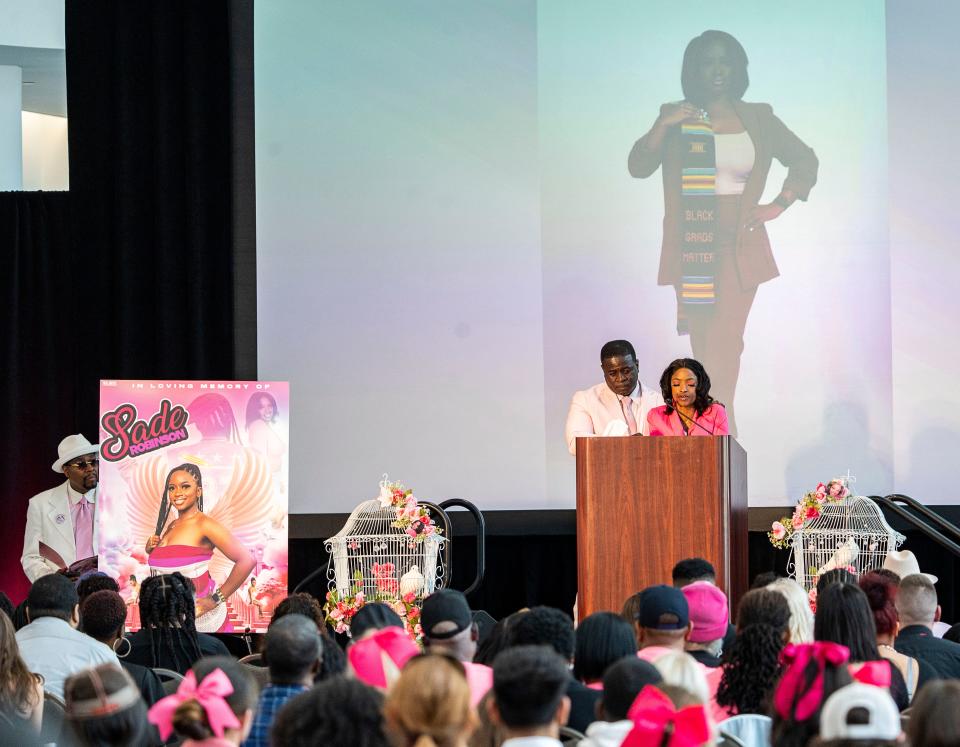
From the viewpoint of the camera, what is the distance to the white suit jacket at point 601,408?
6.73 metres

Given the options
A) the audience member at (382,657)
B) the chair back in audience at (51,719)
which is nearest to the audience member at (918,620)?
the audience member at (382,657)

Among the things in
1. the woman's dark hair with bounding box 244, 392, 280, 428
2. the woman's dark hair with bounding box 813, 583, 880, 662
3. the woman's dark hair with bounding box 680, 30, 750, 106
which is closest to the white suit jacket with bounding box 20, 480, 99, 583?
the woman's dark hair with bounding box 244, 392, 280, 428

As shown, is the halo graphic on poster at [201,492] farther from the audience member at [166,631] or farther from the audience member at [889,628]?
the audience member at [889,628]

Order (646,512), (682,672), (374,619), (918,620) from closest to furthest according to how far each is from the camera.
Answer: (682,672) < (374,619) < (918,620) < (646,512)

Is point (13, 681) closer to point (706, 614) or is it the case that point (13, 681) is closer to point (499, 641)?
point (499, 641)

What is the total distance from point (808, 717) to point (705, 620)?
119 cm

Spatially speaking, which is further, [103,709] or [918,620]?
[918,620]

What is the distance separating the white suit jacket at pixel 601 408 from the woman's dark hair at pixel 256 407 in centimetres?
149

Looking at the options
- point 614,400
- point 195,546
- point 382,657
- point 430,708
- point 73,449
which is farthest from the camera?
point 73,449

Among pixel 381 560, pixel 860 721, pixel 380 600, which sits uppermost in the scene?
pixel 860 721

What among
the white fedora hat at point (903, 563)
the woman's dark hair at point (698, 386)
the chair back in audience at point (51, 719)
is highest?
the woman's dark hair at point (698, 386)

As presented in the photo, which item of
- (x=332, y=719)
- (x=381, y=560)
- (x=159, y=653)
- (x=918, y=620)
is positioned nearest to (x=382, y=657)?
(x=332, y=719)

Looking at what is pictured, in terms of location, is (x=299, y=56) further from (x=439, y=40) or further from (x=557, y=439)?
(x=557, y=439)

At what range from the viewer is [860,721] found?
225 cm
